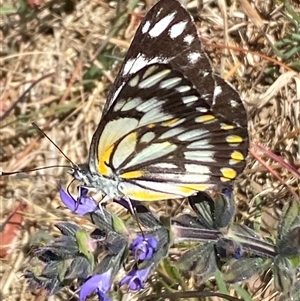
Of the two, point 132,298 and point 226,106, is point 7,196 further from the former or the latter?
point 226,106

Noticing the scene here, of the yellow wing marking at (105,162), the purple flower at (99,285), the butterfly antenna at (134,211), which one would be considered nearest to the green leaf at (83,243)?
the purple flower at (99,285)

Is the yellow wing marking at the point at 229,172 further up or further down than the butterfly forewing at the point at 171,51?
further down

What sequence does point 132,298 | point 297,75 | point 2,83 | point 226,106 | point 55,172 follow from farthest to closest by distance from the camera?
point 2,83
point 55,172
point 297,75
point 132,298
point 226,106

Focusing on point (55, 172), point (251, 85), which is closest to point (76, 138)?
point (55, 172)

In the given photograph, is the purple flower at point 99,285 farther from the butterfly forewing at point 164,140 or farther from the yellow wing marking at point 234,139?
the yellow wing marking at point 234,139

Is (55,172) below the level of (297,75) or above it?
below

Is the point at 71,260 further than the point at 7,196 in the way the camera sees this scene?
No

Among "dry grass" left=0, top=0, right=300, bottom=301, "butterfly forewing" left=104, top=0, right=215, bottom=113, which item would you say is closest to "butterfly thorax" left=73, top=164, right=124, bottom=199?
"butterfly forewing" left=104, top=0, right=215, bottom=113
